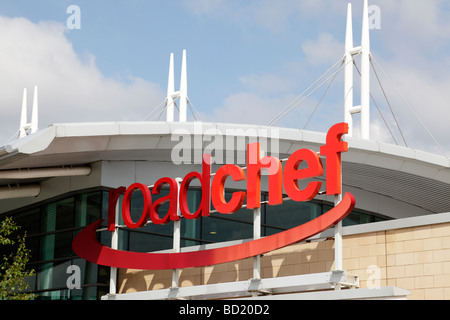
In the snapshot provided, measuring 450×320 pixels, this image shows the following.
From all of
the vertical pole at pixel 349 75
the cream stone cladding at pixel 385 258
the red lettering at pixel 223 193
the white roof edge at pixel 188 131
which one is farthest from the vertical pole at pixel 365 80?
the cream stone cladding at pixel 385 258

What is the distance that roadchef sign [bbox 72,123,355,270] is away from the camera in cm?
1839

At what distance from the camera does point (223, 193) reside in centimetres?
2041

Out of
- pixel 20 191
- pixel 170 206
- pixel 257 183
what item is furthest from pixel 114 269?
pixel 257 183

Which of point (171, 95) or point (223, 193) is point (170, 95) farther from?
point (223, 193)

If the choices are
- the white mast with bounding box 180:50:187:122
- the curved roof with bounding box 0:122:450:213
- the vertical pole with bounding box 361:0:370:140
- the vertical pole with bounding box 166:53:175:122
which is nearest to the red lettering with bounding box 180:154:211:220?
the curved roof with bounding box 0:122:450:213

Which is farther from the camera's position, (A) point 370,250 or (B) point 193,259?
(B) point 193,259

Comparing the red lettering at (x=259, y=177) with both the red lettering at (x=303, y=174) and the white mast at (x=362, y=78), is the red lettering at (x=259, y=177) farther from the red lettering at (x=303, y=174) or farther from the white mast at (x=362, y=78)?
the white mast at (x=362, y=78)

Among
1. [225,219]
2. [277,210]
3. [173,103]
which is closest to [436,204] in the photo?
[277,210]

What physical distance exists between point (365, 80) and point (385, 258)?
13254 millimetres

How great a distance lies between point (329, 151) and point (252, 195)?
240cm

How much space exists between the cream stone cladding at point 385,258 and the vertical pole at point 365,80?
9382 millimetres

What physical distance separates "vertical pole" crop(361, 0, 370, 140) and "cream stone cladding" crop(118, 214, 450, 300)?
9.38 meters
